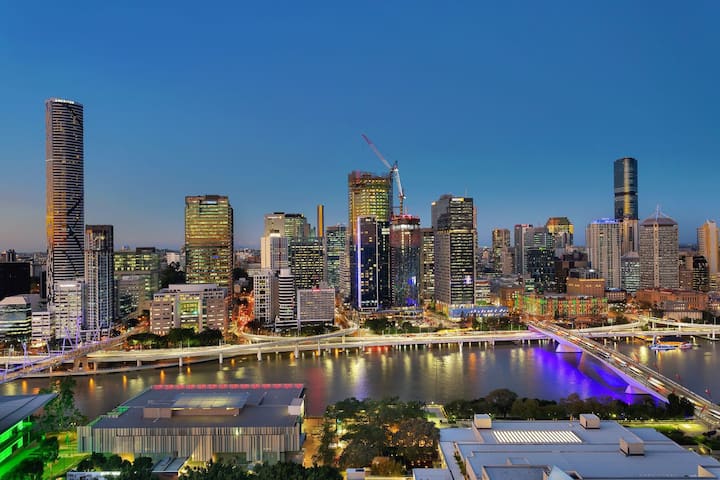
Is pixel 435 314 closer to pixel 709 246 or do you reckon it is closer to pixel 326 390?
pixel 326 390

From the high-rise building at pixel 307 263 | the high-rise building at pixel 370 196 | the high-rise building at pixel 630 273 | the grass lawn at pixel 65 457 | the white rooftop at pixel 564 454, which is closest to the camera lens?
the white rooftop at pixel 564 454

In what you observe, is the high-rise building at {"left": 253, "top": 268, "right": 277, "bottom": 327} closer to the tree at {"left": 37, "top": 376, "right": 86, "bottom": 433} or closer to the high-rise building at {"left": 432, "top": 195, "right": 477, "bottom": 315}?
the high-rise building at {"left": 432, "top": 195, "right": 477, "bottom": 315}

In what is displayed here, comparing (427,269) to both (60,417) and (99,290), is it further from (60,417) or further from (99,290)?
(60,417)

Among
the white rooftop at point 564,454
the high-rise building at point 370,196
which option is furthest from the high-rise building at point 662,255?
the white rooftop at point 564,454

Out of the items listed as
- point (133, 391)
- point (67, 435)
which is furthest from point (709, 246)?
point (67, 435)

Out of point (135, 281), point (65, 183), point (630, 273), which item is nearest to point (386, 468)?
point (135, 281)

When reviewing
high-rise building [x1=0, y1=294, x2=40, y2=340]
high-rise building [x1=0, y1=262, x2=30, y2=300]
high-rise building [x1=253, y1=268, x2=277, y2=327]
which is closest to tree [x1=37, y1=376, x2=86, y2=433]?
high-rise building [x1=0, y1=294, x2=40, y2=340]

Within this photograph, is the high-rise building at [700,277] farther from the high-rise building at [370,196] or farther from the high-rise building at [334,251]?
the high-rise building at [334,251]

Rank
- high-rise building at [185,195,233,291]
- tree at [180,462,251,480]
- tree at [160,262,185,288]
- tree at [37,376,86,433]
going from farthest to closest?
1. tree at [160,262,185,288]
2. high-rise building at [185,195,233,291]
3. tree at [37,376,86,433]
4. tree at [180,462,251,480]
